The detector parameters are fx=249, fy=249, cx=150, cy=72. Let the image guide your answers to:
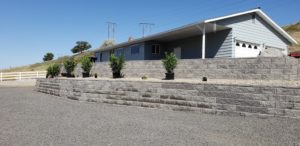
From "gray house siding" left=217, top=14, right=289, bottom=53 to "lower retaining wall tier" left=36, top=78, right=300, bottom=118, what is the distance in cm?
792

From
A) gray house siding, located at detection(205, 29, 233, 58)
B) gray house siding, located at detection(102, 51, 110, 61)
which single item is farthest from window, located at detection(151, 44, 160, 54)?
gray house siding, located at detection(102, 51, 110, 61)

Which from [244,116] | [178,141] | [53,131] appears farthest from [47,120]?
[244,116]

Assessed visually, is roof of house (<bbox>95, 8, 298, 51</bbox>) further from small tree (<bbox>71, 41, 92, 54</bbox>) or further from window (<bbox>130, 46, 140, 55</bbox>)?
small tree (<bbox>71, 41, 92, 54</bbox>)

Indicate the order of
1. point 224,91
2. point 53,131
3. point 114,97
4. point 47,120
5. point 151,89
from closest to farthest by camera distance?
point 53,131 → point 47,120 → point 224,91 → point 151,89 → point 114,97

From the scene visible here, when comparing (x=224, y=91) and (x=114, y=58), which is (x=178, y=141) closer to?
(x=224, y=91)

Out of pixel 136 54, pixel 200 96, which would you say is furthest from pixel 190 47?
pixel 200 96

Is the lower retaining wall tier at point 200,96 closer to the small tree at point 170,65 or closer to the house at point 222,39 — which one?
the small tree at point 170,65

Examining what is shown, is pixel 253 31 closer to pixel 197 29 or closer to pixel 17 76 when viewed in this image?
pixel 197 29

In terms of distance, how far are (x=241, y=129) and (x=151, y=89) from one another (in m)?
4.58

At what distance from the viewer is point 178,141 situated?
17.2 ft

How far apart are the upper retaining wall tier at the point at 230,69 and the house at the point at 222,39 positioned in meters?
3.26

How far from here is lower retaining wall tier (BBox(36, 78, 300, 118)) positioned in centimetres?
726

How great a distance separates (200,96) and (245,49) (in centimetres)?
1005

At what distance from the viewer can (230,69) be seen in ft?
37.0
